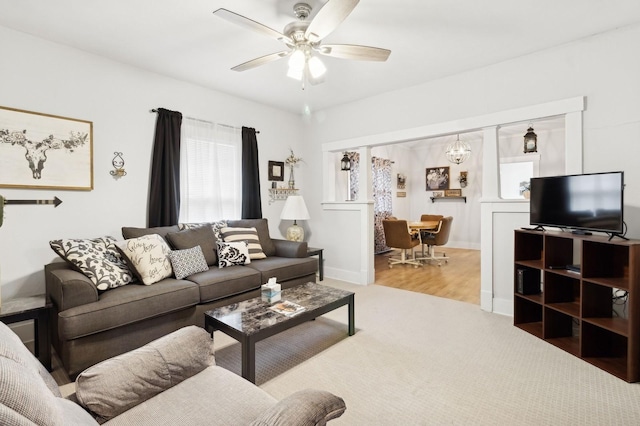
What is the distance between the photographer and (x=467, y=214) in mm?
7500

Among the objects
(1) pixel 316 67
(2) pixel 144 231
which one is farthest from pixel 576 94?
(2) pixel 144 231

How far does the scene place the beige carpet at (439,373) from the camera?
1.76 meters

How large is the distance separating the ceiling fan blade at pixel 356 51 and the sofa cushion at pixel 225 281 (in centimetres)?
209

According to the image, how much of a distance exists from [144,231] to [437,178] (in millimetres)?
6758

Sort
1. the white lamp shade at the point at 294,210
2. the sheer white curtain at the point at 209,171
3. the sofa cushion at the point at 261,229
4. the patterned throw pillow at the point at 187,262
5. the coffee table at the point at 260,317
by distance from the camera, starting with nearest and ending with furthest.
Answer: the coffee table at the point at 260,317 < the patterned throw pillow at the point at 187,262 < the sheer white curtain at the point at 209,171 < the sofa cushion at the point at 261,229 < the white lamp shade at the point at 294,210

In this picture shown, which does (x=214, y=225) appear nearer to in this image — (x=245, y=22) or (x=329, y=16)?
(x=245, y=22)

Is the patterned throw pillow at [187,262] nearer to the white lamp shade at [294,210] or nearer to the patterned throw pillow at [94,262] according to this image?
the patterned throw pillow at [94,262]

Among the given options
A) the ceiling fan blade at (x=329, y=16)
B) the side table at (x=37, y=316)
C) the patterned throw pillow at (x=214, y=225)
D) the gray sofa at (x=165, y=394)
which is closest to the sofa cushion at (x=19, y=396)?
the gray sofa at (x=165, y=394)

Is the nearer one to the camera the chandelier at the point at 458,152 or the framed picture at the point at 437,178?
the chandelier at the point at 458,152


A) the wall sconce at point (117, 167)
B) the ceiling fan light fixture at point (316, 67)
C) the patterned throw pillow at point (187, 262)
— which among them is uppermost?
the ceiling fan light fixture at point (316, 67)

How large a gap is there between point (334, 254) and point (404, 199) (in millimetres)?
3988

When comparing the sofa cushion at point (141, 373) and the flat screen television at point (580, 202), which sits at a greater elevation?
the flat screen television at point (580, 202)

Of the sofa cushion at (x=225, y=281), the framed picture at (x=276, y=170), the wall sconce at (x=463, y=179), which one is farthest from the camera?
the wall sconce at (x=463, y=179)

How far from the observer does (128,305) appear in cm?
227
